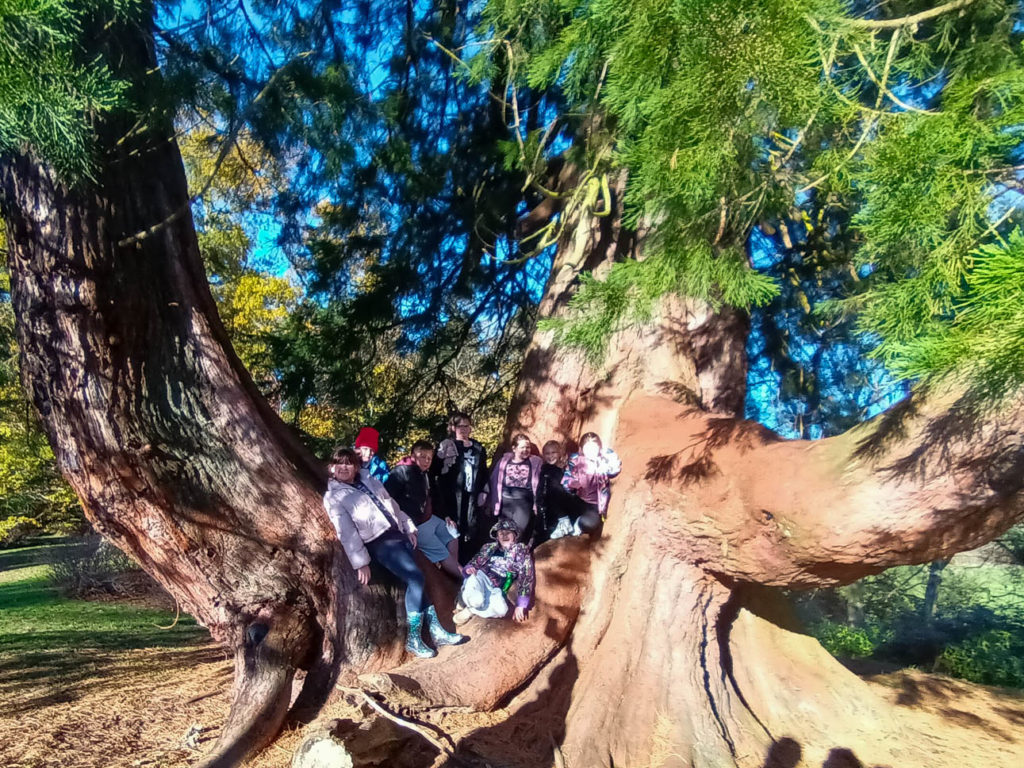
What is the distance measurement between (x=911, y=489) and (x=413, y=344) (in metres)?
5.13

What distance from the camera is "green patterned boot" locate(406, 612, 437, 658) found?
4.91 meters

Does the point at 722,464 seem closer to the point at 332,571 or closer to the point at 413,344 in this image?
the point at 332,571

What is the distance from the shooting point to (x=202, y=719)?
5.46 metres

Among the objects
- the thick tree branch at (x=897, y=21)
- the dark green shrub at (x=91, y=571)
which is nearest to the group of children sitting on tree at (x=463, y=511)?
the thick tree branch at (x=897, y=21)

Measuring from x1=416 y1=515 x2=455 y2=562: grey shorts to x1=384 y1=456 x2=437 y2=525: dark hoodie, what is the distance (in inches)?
2.4

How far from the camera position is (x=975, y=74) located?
276 cm

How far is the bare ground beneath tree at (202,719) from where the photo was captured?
461cm

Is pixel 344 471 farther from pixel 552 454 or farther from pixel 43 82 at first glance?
pixel 43 82

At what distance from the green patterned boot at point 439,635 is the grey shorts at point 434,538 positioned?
0.53 meters

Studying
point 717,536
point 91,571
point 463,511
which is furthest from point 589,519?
point 91,571

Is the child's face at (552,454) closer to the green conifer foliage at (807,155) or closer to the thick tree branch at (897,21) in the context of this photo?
the green conifer foliage at (807,155)

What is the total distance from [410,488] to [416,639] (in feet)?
3.37

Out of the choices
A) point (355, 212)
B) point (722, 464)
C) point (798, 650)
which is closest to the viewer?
point (722, 464)

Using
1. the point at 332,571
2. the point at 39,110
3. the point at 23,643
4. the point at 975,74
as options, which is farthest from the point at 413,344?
the point at 23,643
